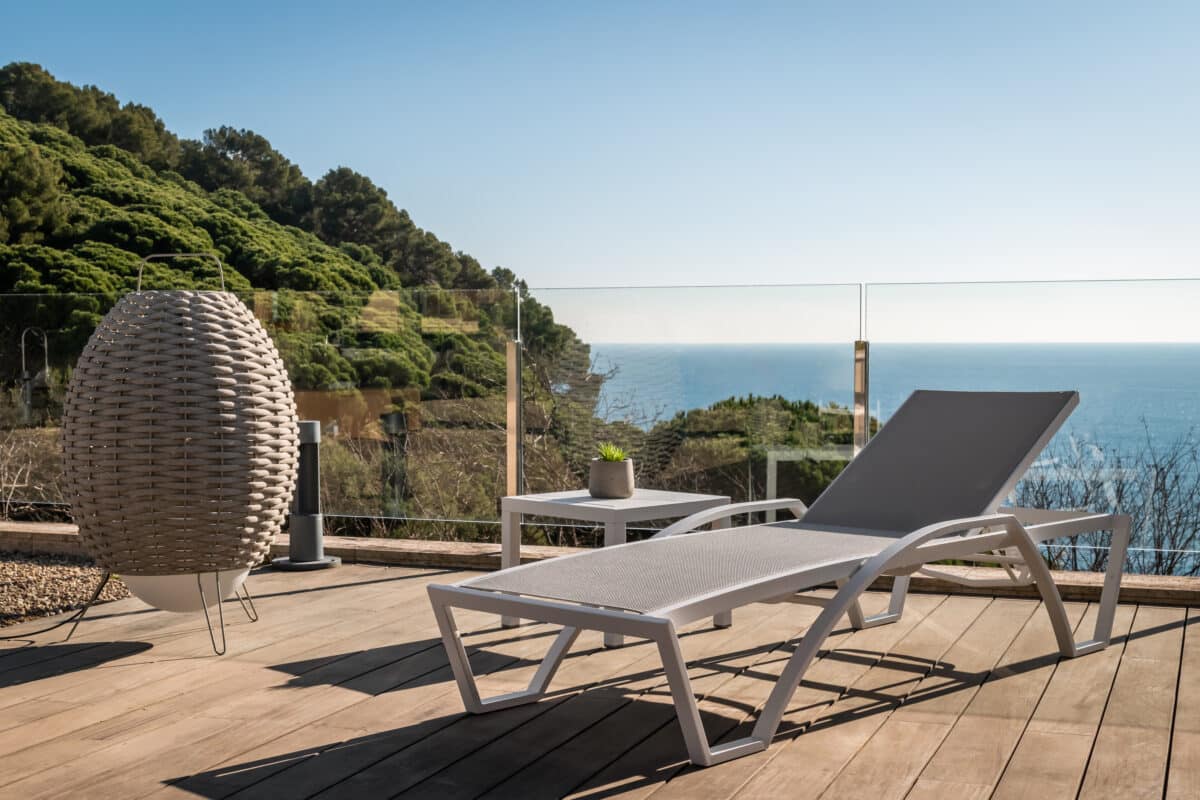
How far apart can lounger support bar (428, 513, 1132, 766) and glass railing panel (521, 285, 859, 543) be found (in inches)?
62.3

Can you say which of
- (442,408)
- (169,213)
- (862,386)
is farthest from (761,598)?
(169,213)

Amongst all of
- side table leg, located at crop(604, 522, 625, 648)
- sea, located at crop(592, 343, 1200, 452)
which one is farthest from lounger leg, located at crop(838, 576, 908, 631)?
sea, located at crop(592, 343, 1200, 452)

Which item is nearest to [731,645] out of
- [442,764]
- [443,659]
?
[443,659]

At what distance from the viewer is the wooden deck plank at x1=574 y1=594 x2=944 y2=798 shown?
2.69 m

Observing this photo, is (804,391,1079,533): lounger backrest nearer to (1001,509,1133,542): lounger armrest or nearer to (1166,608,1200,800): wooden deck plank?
(1001,509,1133,542): lounger armrest

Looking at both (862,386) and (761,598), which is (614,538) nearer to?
(761,598)

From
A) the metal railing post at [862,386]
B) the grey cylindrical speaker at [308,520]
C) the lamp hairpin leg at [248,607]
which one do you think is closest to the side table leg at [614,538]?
the lamp hairpin leg at [248,607]

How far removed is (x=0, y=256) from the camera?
1677 cm

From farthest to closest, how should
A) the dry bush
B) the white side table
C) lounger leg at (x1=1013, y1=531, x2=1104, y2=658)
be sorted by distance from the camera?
the dry bush < the white side table < lounger leg at (x1=1013, y1=531, x2=1104, y2=658)

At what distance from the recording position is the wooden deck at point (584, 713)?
8.96ft

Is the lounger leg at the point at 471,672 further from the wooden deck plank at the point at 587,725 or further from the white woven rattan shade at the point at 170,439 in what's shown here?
the white woven rattan shade at the point at 170,439

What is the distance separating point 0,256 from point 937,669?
16317 mm

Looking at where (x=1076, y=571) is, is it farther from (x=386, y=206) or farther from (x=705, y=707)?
(x=386, y=206)

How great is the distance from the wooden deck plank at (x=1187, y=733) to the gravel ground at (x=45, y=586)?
154 inches
